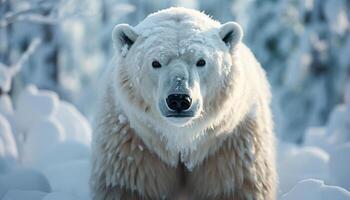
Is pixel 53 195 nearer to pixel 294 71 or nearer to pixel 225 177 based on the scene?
pixel 225 177

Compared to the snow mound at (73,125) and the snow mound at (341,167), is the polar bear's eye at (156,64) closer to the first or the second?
the snow mound at (341,167)

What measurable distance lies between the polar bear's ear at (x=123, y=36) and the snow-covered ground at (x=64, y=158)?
4.04ft

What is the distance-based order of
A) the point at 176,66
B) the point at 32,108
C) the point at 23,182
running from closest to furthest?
1. the point at 176,66
2. the point at 23,182
3. the point at 32,108

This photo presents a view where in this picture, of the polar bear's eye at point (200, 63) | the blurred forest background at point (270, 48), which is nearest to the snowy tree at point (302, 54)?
the blurred forest background at point (270, 48)

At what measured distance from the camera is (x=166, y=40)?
5.56 metres

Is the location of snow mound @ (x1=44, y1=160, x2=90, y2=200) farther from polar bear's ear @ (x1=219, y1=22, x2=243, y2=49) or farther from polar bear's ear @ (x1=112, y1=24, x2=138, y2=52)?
polar bear's ear @ (x1=219, y1=22, x2=243, y2=49)

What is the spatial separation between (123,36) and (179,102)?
875mm

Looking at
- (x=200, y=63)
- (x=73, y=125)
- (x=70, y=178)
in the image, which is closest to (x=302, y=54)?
(x=73, y=125)

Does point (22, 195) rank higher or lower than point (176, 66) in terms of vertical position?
lower

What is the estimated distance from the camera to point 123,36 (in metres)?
5.84

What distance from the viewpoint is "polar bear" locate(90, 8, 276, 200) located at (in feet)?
18.4

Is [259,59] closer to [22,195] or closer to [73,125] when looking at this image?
[73,125]

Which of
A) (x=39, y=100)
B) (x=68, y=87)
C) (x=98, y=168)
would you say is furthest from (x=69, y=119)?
(x=68, y=87)

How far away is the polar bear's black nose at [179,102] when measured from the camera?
523 cm
